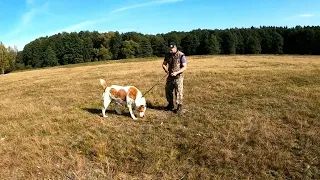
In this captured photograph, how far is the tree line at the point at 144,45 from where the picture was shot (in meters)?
108

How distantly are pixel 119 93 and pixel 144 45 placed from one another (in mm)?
103480

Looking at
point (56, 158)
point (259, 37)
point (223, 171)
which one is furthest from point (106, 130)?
point (259, 37)

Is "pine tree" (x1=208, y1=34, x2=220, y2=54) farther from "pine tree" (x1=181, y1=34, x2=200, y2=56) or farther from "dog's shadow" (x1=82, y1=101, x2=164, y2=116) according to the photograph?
"dog's shadow" (x1=82, y1=101, x2=164, y2=116)

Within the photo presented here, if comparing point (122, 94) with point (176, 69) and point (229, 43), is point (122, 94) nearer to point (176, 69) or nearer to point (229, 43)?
point (176, 69)

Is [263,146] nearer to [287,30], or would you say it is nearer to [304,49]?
[304,49]

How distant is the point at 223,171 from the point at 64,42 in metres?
116

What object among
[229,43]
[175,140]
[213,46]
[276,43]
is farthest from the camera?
[229,43]

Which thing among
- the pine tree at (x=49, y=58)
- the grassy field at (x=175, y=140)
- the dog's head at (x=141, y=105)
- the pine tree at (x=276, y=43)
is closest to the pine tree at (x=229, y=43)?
the pine tree at (x=276, y=43)

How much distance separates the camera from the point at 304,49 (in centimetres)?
9950

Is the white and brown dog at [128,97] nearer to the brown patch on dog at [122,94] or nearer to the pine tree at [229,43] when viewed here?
the brown patch on dog at [122,94]

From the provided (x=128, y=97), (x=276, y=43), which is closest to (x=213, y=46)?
(x=276, y=43)

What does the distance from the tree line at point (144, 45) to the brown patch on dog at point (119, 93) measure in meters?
94.2

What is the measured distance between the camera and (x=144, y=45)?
379ft

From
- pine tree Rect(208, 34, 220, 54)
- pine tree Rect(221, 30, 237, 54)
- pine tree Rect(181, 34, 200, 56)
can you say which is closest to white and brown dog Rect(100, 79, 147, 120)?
pine tree Rect(208, 34, 220, 54)
